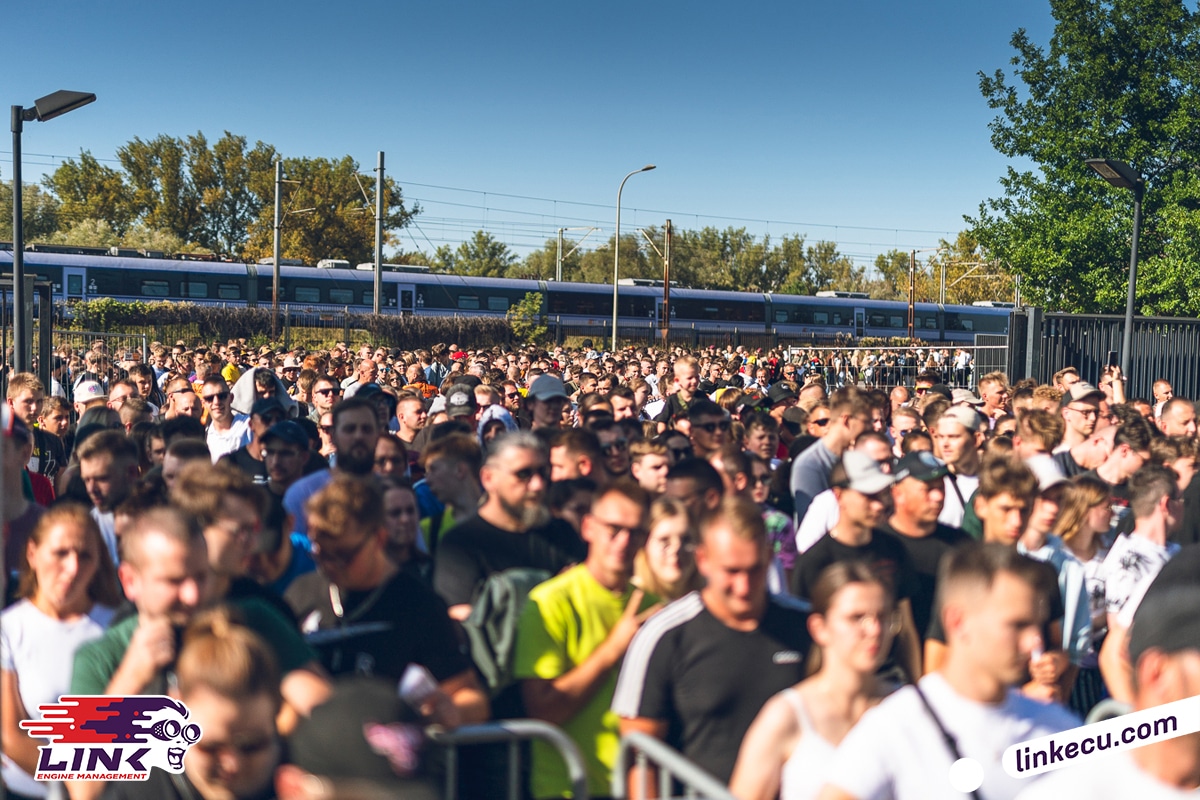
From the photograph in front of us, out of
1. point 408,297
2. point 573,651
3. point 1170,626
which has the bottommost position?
point 573,651

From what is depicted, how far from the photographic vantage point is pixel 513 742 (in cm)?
356

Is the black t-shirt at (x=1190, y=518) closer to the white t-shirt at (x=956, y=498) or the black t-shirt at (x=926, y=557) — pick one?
the white t-shirt at (x=956, y=498)

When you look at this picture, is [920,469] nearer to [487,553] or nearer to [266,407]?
[487,553]

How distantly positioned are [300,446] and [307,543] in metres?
1.44

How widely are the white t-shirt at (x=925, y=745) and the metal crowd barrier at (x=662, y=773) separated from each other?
0.33 metres

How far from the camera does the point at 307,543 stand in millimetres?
4961

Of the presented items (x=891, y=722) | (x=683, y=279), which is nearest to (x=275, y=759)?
(x=891, y=722)

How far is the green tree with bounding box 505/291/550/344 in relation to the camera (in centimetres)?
4034

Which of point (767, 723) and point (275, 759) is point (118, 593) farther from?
point (767, 723)

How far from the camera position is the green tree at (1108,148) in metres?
20.6

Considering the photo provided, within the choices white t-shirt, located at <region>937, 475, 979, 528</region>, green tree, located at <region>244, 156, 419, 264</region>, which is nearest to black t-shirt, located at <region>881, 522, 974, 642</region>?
white t-shirt, located at <region>937, 475, 979, 528</region>

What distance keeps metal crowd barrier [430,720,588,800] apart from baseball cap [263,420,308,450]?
10.1ft

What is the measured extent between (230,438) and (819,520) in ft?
15.2

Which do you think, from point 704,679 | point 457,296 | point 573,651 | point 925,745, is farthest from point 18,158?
point 457,296
